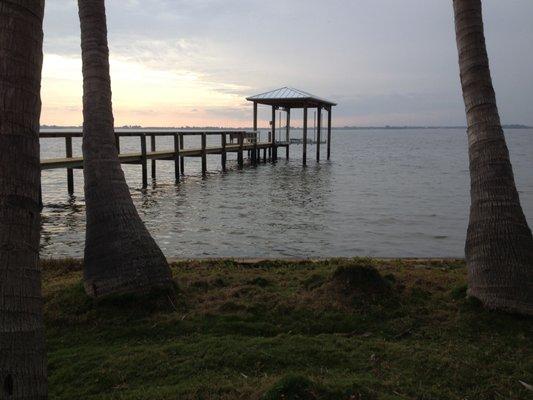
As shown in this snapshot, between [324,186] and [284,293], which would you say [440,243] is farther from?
[324,186]

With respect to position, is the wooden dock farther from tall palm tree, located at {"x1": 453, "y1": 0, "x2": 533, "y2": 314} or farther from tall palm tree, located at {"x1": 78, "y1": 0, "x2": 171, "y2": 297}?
tall palm tree, located at {"x1": 453, "y1": 0, "x2": 533, "y2": 314}

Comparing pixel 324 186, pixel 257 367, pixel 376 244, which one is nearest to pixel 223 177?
pixel 324 186

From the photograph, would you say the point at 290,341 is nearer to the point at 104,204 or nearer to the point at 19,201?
the point at 104,204

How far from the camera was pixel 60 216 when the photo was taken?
58.0 feet

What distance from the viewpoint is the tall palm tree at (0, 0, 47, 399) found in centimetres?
229

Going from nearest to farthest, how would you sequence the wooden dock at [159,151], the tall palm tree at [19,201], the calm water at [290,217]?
1. the tall palm tree at [19,201]
2. the calm water at [290,217]
3. the wooden dock at [159,151]

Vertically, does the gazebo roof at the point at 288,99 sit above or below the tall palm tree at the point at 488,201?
above

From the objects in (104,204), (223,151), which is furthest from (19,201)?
(223,151)

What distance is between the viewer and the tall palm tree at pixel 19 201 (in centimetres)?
229

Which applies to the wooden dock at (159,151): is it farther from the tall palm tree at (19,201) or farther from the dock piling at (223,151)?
the tall palm tree at (19,201)

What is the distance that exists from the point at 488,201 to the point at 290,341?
2489 millimetres

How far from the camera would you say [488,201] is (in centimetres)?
532

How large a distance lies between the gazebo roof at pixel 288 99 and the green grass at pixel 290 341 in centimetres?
3043

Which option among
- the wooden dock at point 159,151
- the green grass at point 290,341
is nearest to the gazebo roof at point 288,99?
the wooden dock at point 159,151
